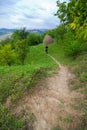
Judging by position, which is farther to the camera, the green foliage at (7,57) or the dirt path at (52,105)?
the green foliage at (7,57)

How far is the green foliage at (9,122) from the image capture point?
966 cm

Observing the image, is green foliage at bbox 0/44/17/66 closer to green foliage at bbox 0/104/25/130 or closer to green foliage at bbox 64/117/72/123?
green foliage at bbox 0/104/25/130

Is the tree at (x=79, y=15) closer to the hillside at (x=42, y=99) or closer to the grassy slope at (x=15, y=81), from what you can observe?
the hillside at (x=42, y=99)

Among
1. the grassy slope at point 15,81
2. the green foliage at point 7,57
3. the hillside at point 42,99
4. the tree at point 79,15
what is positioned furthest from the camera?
the green foliage at point 7,57

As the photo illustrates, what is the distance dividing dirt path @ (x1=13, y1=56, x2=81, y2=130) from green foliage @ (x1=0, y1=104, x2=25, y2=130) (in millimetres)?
473

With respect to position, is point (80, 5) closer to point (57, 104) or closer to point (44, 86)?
point (57, 104)

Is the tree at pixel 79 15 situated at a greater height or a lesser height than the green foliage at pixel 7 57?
greater

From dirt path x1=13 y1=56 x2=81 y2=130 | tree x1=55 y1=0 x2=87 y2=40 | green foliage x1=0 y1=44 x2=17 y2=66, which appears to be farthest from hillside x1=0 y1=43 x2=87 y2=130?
green foliage x1=0 y1=44 x2=17 y2=66

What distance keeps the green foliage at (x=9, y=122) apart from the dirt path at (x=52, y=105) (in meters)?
0.47

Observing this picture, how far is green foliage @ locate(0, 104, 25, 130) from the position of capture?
966 centimetres

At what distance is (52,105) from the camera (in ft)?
34.8

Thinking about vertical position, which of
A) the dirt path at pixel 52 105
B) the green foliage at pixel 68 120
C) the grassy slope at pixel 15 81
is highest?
the grassy slope at pixel 15 81

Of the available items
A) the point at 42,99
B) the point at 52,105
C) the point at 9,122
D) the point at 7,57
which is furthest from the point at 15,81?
the point at 7,57

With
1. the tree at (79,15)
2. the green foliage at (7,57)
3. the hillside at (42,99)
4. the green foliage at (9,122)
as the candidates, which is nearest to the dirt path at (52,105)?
the hillside at (42,99)
